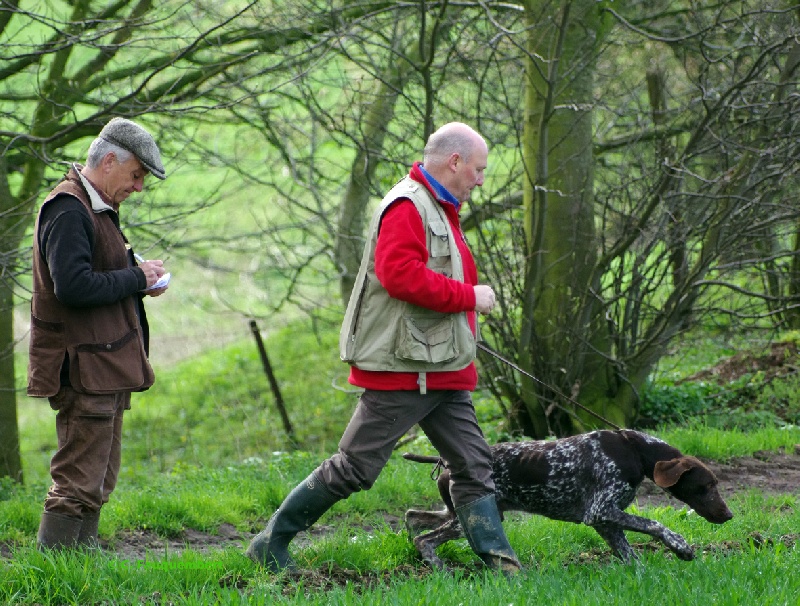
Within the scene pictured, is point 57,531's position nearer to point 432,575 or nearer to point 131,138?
point 432,575

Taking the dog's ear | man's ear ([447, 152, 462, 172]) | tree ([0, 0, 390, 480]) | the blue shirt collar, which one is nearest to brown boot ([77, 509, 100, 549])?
the blue shirt collar

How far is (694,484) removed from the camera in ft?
15.6

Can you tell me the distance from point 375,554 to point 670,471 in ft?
5.01

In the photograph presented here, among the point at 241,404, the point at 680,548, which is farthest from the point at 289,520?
the point at 241,404

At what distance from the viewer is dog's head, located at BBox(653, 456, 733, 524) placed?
4.69m

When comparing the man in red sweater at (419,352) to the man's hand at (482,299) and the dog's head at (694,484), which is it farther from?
the dog's head at (694,484)

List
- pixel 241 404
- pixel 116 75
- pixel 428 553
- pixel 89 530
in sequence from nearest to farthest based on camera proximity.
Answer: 1. pixel 89 530
2. pixel 428 553
3. pixel 116 75
4. pixel 241 404

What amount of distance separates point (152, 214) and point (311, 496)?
5.45m

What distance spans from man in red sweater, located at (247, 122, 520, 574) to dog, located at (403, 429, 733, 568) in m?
0.30

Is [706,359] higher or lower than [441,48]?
lower

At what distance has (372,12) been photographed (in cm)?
944

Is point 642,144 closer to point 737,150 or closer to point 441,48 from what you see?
point 737,150

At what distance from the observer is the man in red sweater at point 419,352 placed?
4.38 m

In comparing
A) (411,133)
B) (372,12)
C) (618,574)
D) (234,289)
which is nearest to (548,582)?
(618,574)
